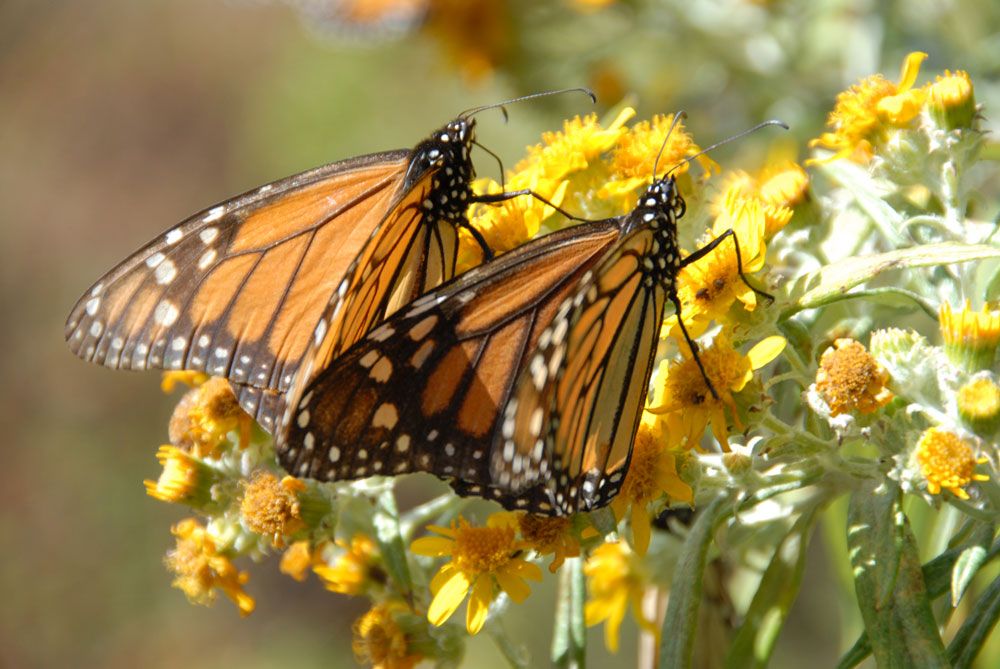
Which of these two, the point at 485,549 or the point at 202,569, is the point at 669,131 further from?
the point at 202,569

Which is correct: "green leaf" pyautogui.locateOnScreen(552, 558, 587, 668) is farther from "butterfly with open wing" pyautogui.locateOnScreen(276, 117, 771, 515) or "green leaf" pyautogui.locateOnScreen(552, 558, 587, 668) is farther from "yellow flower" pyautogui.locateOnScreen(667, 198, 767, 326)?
"yellow flower" pyautogui.locateOnScreen(667, 198, 767, 326)

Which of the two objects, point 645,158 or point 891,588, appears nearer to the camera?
point 891,588

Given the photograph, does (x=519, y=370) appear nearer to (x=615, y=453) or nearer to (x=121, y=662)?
(x=615, y=453)

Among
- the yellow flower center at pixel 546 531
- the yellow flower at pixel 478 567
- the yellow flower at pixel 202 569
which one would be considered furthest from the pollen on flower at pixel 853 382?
the yellow flower at pixel 202 569

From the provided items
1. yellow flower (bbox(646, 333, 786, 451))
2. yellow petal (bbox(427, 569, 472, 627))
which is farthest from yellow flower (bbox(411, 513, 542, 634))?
yellow flower (bbox(646, 333, 786, 451))

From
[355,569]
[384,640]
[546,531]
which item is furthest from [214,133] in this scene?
[546,531]

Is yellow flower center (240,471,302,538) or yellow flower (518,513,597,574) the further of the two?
yellow flower center (240,471,302,538)

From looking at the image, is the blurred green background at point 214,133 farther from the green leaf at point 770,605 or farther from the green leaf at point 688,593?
the green leaf at point 688,593
